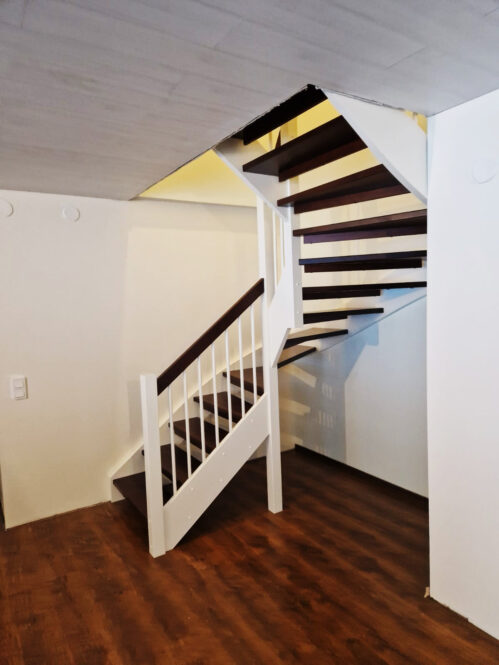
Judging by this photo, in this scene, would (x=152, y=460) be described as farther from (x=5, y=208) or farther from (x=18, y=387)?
(x=5, y=208)

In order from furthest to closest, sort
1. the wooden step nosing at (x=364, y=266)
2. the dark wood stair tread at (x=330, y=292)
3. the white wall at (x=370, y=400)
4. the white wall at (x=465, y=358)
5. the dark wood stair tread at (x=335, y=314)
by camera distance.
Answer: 1. the white wall at (x=370, y=400)
2. the dark wood stair tread at (x=335, y=314)
3. the dark wood stair tread at (x=330, y=292)
4. the wooden step nosing at (x=364, y=266)
5. the white wall at (x=465, y=358)

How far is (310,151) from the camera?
209cm

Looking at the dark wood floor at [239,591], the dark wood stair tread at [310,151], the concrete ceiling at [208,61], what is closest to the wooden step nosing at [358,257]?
the dark wood stair tread at [310,151]

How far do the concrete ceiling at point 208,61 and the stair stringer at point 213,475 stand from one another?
1739 mm

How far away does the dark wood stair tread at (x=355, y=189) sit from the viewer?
189 centimetres

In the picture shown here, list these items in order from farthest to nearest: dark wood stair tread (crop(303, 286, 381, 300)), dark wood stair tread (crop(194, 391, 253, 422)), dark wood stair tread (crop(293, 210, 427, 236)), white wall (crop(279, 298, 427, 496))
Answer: white wall (crop(279, 298, 427, 496)), dark wood stair tread (crop(194, 391, 253, 422)), dark wood stair tread (crop(303, 286, 381, 300)), dark wood stair tread (crop(293, 210, 427, 236))

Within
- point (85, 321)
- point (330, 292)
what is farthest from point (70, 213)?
point (330, 292)

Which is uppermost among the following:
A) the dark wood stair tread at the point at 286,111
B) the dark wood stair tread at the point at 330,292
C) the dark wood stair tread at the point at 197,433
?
the dark wood stair tread at the point at 286,111

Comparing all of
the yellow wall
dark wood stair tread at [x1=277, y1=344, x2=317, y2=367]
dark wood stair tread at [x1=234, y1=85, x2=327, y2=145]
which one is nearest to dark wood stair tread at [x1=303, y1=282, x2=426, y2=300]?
dark wood stair tread at [x1=277, y1=344, x2=317, y2=367]

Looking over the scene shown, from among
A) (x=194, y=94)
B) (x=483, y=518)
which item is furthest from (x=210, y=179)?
(x=483, y=518)

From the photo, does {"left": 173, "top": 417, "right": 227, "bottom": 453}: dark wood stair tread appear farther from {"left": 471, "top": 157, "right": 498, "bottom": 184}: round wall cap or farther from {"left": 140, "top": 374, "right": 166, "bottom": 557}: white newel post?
{"left": 471, "top": 157, "right": 498, "bottom": 184}: round wall cap

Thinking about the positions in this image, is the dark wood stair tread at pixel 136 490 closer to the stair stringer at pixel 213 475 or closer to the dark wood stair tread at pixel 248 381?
the stair stringer at pixel 213 475

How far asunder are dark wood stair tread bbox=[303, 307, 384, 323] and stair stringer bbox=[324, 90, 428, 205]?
110 centimetres

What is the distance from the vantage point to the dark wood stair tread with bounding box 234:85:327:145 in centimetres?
172
